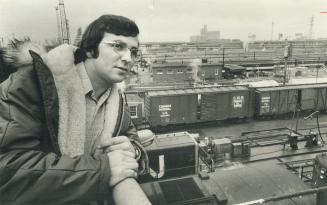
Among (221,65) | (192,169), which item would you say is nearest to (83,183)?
(192,169)

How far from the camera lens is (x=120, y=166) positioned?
1.37 meters

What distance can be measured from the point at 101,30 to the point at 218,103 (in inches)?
881

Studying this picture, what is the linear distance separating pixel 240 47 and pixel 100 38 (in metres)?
87.5

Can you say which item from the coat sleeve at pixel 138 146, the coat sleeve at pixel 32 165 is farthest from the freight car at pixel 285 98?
the coat sleeve at pixel 32 165

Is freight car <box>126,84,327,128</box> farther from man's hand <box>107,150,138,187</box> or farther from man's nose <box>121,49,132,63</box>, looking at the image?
man's hand <box>107,150,138,187</box>

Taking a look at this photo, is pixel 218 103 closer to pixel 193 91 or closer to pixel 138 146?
pixel 193 91

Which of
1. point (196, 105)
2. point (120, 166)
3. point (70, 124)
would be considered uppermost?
point (70, 124)

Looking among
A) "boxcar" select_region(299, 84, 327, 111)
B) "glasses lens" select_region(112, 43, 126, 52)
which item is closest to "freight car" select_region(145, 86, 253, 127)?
"boxcar" select_region(299, 84, 327, 111)

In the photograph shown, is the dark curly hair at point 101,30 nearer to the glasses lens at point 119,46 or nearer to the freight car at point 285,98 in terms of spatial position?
the glasses lens at point 119,46

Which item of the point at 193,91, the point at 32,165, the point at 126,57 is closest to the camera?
the point at 32,165

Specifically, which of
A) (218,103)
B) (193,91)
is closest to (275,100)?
(218,103)

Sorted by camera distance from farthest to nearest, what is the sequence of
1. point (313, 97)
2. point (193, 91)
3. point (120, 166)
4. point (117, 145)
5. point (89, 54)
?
point (313, 97) → point (193, 91) → point (89, 54) → point (117, 145) → point (120, 166)

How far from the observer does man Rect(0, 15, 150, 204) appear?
4.10 ft

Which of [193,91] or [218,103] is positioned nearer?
[193,91]
